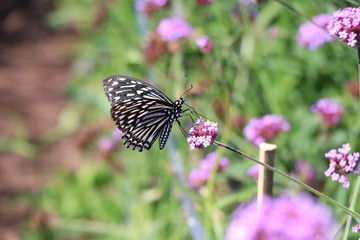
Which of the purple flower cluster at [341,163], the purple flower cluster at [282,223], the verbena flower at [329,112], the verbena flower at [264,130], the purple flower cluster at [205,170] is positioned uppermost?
the verbena flower at [329,112]

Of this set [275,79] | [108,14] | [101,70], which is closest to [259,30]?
[275,79]

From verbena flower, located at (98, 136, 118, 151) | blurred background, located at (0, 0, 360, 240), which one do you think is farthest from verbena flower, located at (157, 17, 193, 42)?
verbena flower, located at (98, 136, 118, 151)

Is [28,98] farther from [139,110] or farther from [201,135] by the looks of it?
[201,135]

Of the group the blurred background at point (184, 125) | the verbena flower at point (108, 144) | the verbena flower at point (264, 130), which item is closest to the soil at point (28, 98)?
the blurred background at point (184, 125)

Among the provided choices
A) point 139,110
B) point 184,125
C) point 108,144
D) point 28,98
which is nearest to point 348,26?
point 139,110

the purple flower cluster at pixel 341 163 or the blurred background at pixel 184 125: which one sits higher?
the blurred background at pixel 184 125

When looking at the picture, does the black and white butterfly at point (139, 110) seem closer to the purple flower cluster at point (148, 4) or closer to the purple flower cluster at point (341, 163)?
the purple flower cluster at point (341, 163)

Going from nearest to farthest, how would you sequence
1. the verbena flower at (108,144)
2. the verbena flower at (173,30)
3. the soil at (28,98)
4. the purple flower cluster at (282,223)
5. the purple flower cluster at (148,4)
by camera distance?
the purple flower cluster at (282,223) → the verbena flower at (173,30) → the purple flower cluster at (148,4) → the verbena flower at (108,144) → the soil at (28,98)
